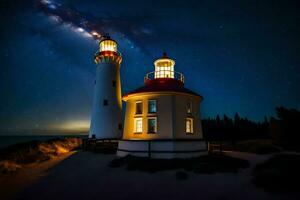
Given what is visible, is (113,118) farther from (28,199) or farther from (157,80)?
(28,199)

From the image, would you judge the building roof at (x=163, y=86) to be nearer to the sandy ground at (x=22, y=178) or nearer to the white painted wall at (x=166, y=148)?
the white painted wall at (x=166, y=148)

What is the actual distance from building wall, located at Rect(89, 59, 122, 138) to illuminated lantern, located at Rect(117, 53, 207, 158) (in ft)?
18.9

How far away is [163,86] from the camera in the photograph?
19.0 meters

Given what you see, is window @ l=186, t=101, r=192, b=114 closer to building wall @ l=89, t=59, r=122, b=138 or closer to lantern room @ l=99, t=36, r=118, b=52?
building wall @ l=89, t=59, r=122, b=138

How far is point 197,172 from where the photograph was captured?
12.8m

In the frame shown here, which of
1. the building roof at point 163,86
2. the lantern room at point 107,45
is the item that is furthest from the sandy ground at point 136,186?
the lantern room at point 107,45

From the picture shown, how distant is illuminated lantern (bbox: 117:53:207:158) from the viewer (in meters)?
16.4

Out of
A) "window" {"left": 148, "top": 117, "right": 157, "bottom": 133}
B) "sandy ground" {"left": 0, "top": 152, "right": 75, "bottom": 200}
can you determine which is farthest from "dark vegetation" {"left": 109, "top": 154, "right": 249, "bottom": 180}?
"sandy ground" {"left": 0, "top": 152, "right": 75, "bottom": 200}

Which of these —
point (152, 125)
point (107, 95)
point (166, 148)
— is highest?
point (107, 95)

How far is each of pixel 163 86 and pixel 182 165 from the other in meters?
7.45

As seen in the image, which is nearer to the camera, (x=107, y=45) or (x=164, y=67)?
(x=164, y=67)

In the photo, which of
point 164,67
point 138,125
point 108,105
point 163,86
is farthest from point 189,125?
point 108,105

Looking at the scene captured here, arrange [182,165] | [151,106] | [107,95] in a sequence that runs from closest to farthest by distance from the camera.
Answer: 1. [182,165]
2. [151,106]
3. [107,95]

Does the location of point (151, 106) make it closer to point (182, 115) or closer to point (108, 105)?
point (182, 115)
